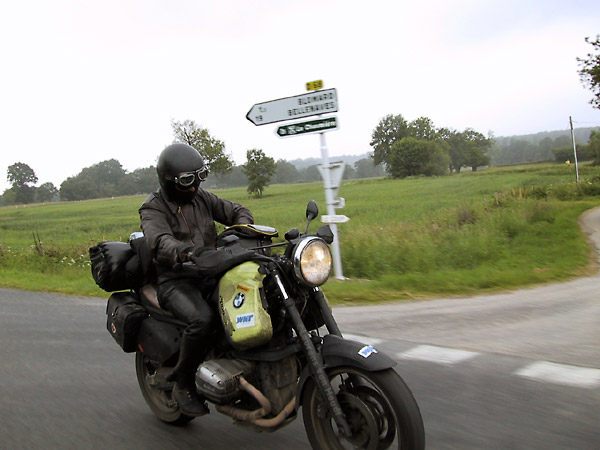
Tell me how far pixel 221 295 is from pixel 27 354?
327cm

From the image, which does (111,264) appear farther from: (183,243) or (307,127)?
(307,127)

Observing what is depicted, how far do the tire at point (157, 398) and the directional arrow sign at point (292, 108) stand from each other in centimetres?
468

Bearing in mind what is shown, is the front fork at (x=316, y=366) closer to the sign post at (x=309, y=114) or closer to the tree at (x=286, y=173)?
the sign post at (x=309, y=114)

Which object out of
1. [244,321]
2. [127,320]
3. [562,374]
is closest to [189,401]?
[127,320]

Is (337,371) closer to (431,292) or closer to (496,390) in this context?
(496,390)

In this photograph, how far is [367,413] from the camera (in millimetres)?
2242

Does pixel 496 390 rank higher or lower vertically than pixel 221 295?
lower

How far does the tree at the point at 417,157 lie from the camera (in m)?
45.3

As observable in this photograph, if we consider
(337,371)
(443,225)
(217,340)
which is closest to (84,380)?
(217,340)

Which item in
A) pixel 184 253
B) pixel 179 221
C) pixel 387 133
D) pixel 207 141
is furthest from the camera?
pixel 387 133

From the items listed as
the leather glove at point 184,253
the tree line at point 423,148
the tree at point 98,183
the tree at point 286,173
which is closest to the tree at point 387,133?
the tree line at point 423,148

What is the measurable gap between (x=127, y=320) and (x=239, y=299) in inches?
43.6

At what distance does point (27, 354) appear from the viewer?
15.9 ft

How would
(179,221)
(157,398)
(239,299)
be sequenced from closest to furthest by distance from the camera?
(239,299), (179,221), (157,398)
